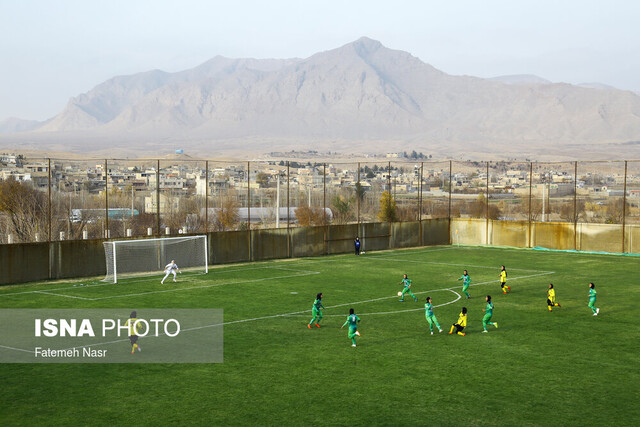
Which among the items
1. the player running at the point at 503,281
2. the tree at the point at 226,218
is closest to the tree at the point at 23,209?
the tree at the point at 226,218

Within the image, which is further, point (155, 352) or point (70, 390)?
point (155, 352)

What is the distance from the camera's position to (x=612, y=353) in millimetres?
21688

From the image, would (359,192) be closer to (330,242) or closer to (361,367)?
(330,242)

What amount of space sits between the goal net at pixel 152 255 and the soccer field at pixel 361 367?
4473 mm

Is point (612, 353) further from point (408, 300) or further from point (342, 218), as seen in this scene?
point (342, 218)

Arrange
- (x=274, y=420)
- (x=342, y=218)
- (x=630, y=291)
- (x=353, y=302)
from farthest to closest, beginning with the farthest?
(x=342, y=218) → (x=630, y=291) → (x=353, y=302) → (x=274, y=420)

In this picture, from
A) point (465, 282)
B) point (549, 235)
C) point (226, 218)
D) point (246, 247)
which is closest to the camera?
point (465, 282)

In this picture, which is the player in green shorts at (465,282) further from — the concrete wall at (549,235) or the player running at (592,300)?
the concrete wall at (549,235)

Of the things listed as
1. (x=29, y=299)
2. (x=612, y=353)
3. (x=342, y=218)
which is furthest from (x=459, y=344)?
(x=342, y=218)

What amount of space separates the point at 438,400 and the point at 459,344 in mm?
6228

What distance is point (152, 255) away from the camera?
1687 inches

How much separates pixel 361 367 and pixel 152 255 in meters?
25.8

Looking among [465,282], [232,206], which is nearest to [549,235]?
[465,282]

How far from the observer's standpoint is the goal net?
4078cm
